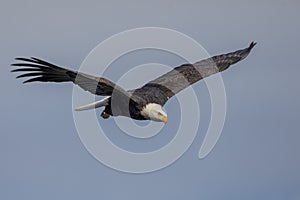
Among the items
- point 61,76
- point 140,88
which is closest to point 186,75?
point 140,88

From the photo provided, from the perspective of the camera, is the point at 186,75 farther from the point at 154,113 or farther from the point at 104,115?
the point at 104,115

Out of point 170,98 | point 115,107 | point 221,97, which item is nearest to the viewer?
point 115,107

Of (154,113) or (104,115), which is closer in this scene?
(154,113)

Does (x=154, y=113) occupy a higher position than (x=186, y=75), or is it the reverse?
(x=186, y=75)

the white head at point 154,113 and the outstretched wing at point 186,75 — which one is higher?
the outstretched wing at point 186,75

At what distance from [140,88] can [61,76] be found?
7.12 feet

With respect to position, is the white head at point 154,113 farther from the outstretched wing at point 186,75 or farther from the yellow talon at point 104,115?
the yellow talon at point 104,115

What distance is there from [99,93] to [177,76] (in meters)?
2.30

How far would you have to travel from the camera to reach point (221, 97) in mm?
15828

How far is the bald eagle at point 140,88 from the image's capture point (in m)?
12.5

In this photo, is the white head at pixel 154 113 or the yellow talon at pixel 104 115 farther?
the yellow talon at pixel 104 115

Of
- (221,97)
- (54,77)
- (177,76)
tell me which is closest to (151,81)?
(177,76)

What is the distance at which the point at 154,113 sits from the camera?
45.2 feet

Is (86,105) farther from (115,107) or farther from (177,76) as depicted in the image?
(177,76)
